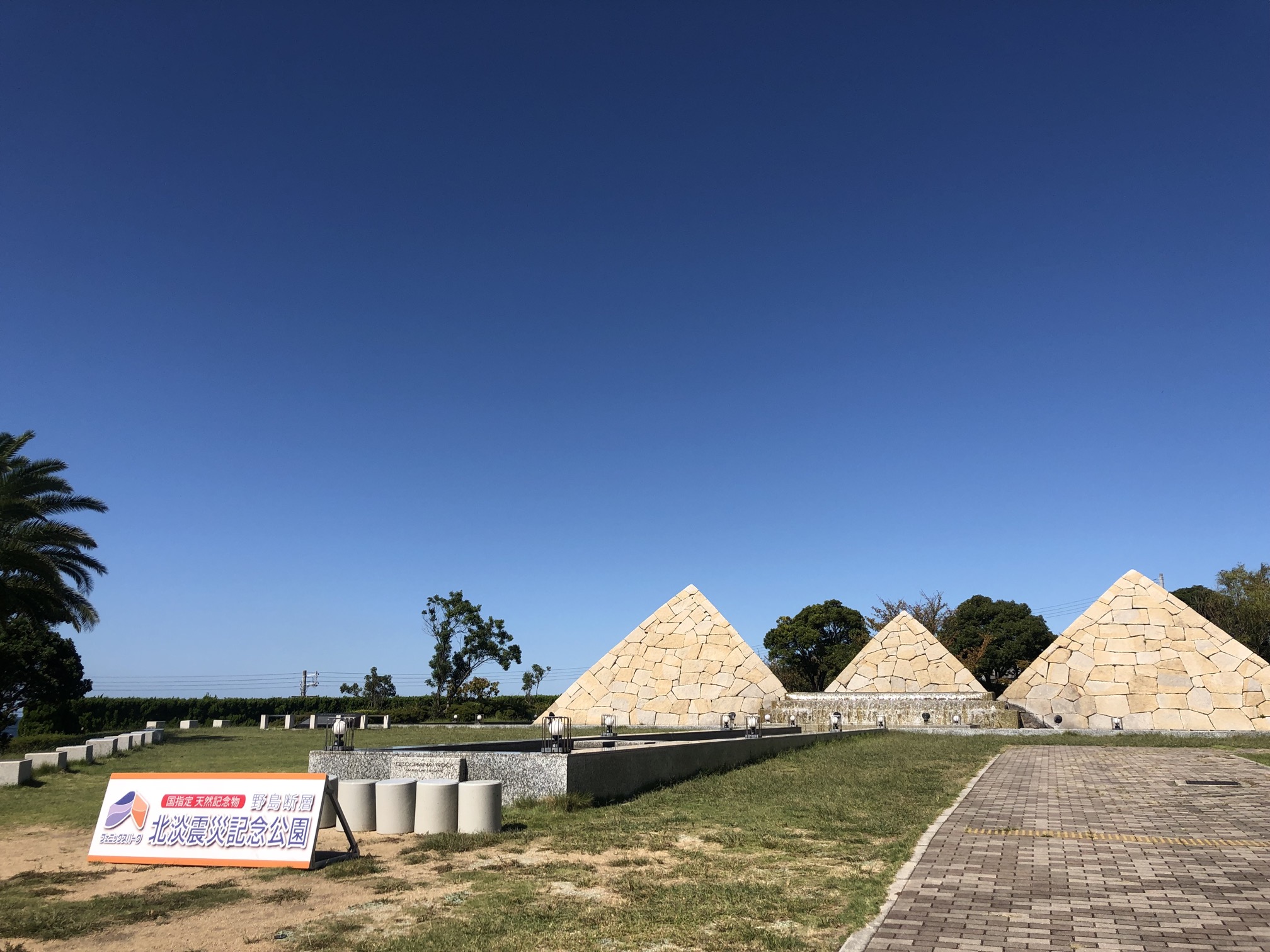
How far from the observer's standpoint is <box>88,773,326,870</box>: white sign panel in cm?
767

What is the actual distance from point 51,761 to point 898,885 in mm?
16491

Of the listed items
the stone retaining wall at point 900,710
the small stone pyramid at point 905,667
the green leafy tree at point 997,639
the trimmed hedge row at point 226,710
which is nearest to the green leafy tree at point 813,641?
the green leafy tree at point 997,639

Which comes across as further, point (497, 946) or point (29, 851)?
point (29, 851)

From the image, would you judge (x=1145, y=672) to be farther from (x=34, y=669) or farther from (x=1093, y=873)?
(x=34, y=669)

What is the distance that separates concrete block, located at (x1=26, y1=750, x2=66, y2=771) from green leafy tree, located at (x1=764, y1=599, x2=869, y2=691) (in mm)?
38581

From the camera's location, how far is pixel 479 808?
29.6ft

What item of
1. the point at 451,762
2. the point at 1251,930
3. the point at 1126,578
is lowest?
the point at 1251,930

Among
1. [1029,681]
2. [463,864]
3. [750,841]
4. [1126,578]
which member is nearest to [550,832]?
[463,864]

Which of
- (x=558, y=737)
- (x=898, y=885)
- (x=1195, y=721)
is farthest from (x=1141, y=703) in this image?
(x=898, y=885)

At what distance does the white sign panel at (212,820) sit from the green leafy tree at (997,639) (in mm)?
44126

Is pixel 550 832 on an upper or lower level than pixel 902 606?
lower

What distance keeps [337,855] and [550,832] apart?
2.28 meters

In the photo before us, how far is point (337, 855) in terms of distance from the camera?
7895mm

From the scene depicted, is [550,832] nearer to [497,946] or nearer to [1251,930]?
[497,946]
